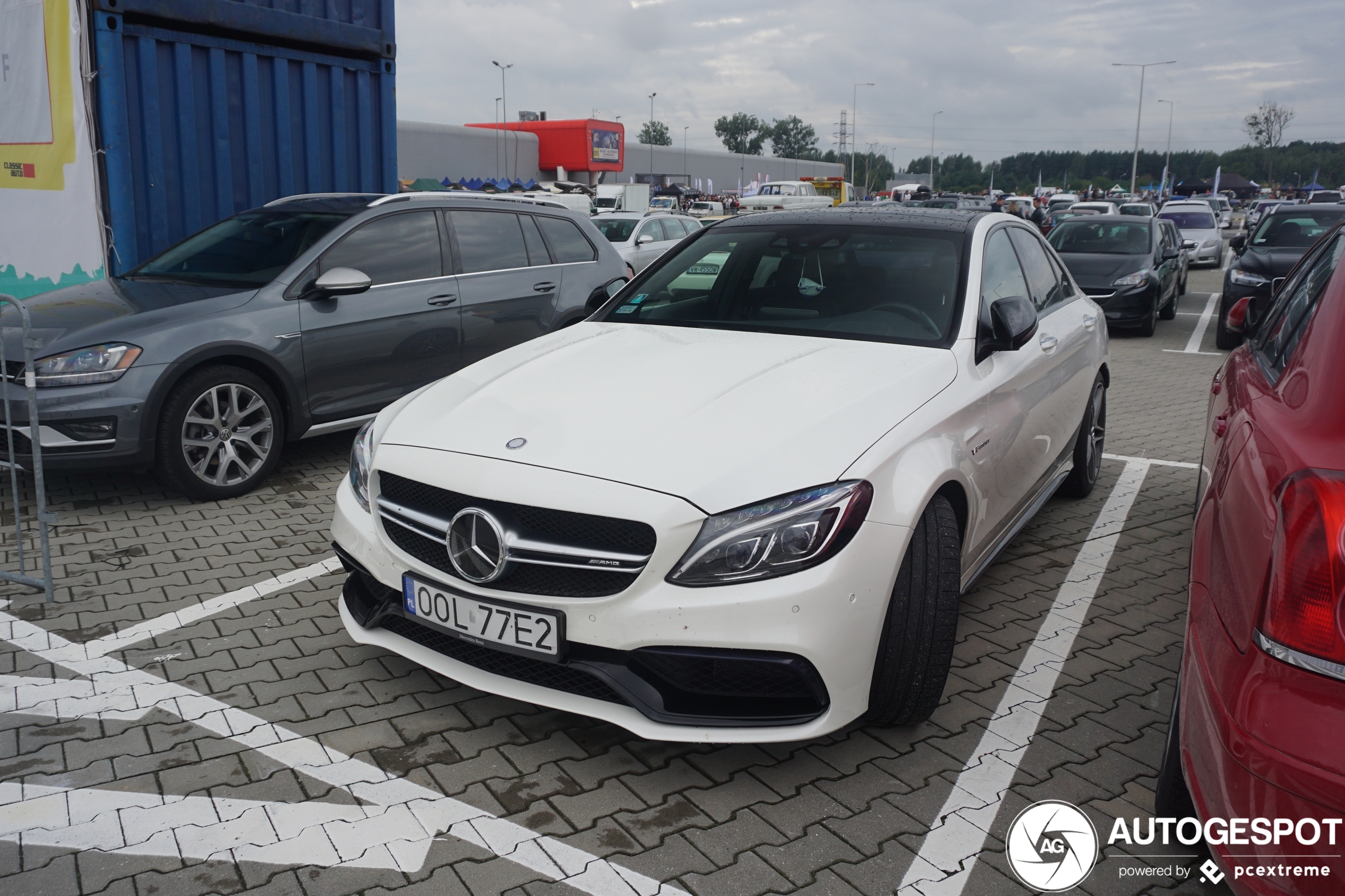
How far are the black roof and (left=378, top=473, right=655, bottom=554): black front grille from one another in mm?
2236

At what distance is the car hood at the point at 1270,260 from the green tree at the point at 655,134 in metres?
136

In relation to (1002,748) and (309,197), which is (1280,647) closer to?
(1002,748)

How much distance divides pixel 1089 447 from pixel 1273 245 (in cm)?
966

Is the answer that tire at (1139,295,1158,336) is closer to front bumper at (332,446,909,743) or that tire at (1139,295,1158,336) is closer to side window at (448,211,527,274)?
side window at (448,211,527,274)

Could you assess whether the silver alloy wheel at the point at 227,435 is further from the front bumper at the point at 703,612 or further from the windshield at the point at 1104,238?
the windshield at the point at 1104,238

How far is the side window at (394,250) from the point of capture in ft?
19.4

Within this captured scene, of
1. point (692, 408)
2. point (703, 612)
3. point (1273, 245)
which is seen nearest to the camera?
point (703, 612)

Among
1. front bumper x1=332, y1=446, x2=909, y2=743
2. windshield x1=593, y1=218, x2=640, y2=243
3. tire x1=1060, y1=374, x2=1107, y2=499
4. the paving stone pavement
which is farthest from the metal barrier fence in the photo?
windshield x1=593, y1=218, x2=640, y2=243

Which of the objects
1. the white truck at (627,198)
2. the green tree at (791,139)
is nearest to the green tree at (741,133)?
the green tree at (791,139)

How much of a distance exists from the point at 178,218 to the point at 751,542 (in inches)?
260

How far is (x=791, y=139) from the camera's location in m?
156

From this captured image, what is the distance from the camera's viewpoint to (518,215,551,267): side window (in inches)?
276

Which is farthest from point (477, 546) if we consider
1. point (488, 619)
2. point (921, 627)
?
point (921, 627)

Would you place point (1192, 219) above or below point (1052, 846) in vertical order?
above
